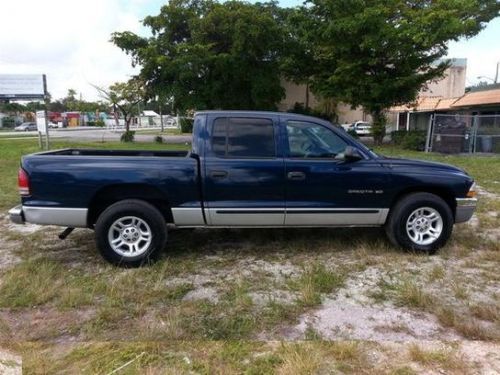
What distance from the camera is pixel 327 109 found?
115 ft

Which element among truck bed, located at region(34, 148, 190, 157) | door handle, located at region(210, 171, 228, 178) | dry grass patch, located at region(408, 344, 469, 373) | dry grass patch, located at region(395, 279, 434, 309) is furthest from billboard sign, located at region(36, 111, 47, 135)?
dry grass patch, located at region(408, 344, 469, 373)

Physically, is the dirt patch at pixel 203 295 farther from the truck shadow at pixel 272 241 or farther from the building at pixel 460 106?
the building at pixel 460 106

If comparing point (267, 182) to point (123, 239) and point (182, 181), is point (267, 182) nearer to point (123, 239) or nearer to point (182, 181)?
point (182, 181)

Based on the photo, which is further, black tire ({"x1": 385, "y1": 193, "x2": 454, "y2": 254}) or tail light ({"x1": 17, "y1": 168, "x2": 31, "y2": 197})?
black tire ({"x1": 385, "y1": 193, "x2": 454, "y2": 254})

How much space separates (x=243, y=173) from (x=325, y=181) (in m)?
0.95

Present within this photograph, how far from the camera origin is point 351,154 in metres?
5.14

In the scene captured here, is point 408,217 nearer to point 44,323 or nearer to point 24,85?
point 44,323

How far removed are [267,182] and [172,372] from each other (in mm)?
2553

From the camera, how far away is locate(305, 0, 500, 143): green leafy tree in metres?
20.2

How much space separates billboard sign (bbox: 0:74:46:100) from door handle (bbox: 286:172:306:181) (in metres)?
A: 17.5

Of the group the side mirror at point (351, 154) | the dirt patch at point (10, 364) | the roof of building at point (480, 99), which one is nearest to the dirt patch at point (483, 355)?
the side mirror at point (351, 154)

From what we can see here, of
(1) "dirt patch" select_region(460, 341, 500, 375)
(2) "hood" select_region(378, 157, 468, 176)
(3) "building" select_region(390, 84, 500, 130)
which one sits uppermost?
(3) "building" select_region(390, 84, 500, 130)

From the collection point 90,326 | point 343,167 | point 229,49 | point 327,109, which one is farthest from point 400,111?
point 90,326

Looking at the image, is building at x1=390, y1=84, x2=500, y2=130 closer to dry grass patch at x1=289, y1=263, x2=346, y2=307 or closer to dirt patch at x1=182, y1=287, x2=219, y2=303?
dry grass patch at x1=289, y1=263, x2=346, y2=307
